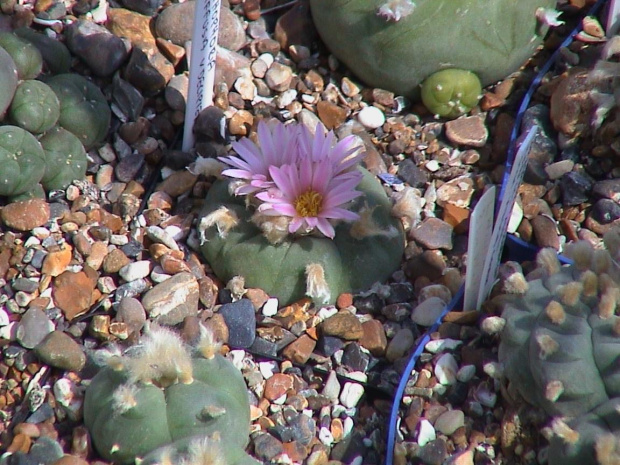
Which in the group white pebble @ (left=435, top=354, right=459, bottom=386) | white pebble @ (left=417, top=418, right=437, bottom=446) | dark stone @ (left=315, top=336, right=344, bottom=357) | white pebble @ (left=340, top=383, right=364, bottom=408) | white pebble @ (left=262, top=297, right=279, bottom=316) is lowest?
white pebble @ (left=340, top=383, right=364, bottom=408)

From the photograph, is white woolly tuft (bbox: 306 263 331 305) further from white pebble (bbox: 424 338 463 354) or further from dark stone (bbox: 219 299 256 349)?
white pebble (bbox: 424 338 463 354)

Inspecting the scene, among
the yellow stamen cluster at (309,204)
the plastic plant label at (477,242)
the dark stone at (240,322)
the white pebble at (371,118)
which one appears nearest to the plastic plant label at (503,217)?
the plastic plant label at (477,242)

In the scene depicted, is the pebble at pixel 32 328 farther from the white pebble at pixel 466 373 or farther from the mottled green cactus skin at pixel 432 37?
the mottled green cactus skin at pixel 432 37

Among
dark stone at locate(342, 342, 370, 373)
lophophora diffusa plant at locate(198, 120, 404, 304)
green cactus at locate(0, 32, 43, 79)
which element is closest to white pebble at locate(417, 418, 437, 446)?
dark stone at locate(342, 342, 370, 373)

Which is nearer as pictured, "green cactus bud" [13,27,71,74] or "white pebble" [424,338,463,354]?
"white pebble" [424,338,463,354]

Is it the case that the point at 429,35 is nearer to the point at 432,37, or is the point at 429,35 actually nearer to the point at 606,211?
the point at 432,37

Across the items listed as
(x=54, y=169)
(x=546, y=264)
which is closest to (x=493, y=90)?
(x=546, y=264)
